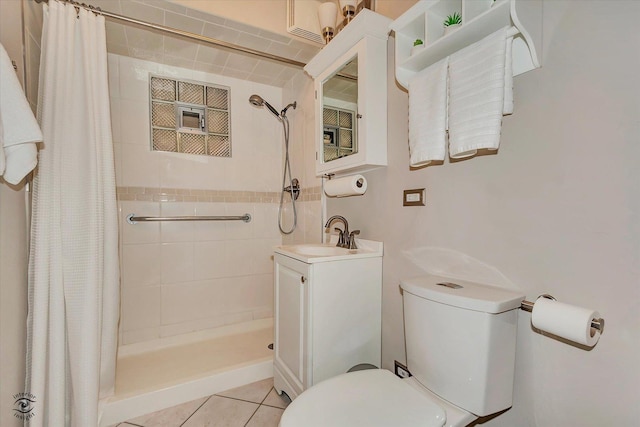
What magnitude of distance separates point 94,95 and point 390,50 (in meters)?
1.43

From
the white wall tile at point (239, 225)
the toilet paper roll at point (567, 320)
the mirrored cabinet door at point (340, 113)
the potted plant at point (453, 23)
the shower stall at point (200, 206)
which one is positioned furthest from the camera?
the white wall tile at point (239, 225)

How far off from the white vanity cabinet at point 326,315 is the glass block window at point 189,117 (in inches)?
52.3

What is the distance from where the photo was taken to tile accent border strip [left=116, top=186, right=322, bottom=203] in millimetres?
1991

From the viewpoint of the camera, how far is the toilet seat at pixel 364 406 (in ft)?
2.56

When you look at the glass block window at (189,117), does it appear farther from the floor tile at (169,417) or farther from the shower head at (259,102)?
the floor tile at (169,417)

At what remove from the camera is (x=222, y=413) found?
143 centimetres

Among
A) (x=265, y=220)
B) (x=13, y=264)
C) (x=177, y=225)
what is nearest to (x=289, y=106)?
(x=265, y=220)

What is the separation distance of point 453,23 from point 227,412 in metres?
1.99

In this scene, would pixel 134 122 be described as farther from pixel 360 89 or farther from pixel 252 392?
pixel 252 392

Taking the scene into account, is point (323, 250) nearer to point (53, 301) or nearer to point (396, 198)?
point (396, 198)

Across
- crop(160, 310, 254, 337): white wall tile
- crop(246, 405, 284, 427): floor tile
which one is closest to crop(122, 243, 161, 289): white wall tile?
crop(160, 310, 254, 337): white wall tile

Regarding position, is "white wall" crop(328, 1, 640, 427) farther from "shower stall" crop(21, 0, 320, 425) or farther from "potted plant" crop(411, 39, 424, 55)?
"shower stall" crop(21, 0, 320, 425)

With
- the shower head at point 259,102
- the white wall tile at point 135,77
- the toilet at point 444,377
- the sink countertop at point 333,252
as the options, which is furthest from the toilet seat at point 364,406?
the white wall tile at point 135,77

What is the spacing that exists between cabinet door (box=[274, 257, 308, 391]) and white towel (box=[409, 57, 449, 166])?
2.27 ft
